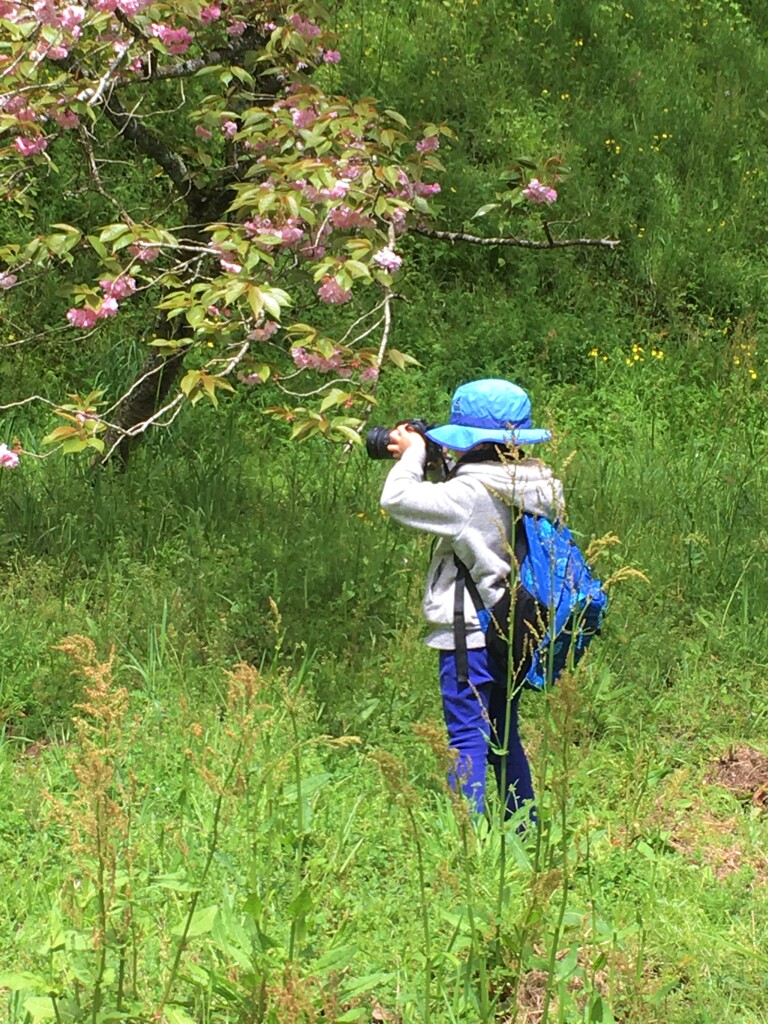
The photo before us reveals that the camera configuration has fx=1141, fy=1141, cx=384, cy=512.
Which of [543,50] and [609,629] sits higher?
[543,50]

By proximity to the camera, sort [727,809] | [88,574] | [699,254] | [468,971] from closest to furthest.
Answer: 1. [468,971]
2. [727,809]
3. [88,574]
4. [699,254]

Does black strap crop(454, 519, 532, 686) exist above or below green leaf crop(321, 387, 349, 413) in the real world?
below

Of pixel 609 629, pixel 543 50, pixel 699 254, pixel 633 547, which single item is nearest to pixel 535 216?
pixel 699 254

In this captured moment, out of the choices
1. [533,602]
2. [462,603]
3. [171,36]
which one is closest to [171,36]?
[171,36]

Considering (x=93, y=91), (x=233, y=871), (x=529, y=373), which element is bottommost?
(x=529, y=373)

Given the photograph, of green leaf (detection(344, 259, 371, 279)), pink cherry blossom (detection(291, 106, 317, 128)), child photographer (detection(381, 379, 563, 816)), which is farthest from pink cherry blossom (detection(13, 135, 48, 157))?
child photographer (detection(381, 379, 563, 816))

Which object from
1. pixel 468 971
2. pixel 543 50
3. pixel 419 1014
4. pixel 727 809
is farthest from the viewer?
pixel 543 50

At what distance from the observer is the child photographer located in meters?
2.71

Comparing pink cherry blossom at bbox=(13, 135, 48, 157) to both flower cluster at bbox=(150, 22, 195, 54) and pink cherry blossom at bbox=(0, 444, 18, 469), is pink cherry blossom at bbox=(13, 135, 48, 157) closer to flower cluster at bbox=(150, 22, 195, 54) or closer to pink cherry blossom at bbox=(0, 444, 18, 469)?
flower cluster at bbox=(150, 22, 195, 54)

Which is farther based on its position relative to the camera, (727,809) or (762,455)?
(762,455)

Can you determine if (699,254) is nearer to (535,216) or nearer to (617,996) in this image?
(535,216)

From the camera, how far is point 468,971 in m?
1.84

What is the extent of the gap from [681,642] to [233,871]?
7.15 feet

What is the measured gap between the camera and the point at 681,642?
3.83 metres
